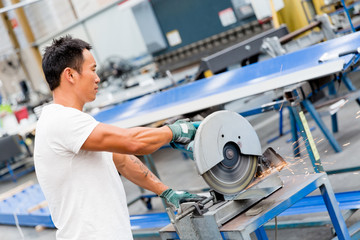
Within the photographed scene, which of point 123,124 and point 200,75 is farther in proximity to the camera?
point 200,75

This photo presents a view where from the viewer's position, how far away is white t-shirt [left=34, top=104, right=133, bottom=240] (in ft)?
6.57

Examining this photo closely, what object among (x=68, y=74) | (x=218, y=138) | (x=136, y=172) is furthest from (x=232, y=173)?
(x=68, y=74)

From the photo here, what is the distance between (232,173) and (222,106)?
2807 mm

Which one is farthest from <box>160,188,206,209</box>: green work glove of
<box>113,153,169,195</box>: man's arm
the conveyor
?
the conveyor

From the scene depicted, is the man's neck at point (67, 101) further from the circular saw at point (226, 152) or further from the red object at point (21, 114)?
the red object at point (21, 114)

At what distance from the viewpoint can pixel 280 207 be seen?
2082mm

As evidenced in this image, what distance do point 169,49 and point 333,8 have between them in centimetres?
333

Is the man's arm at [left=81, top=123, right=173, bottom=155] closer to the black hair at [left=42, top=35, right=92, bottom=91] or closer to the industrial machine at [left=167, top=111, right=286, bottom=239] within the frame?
the industrial machine at [left=167, top=111, right=286, bottom=239]

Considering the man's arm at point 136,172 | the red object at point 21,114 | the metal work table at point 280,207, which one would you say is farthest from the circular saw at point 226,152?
the red object at point 21,114

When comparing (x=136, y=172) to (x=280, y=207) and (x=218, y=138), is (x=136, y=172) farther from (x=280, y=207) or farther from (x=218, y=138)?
(x=280, y=207)

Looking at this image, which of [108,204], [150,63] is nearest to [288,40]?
[108,204]

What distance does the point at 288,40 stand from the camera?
5.85 metres

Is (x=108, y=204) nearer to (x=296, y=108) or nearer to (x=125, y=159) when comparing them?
(x=125, y=159)

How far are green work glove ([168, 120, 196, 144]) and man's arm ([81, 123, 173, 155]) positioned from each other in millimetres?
27
